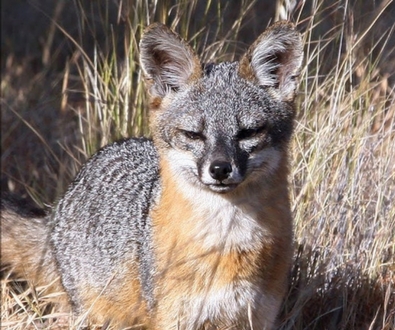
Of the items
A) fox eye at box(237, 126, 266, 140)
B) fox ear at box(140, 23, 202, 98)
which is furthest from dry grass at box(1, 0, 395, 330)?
fox eye at box(237, 126, 266, 140)

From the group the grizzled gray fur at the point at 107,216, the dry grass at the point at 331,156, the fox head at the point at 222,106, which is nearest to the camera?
A: the fox head at the point at 222,106

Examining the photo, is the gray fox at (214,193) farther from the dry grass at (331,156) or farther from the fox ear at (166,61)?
the dry grass at (331,156)

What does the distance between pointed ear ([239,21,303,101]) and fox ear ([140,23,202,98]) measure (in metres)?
0.22

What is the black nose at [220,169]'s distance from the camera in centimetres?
349

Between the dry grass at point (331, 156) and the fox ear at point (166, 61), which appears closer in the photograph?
the fox ear at point (166, 61)

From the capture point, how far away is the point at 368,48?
5047 millimetres

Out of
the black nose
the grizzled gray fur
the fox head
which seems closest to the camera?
the black nose

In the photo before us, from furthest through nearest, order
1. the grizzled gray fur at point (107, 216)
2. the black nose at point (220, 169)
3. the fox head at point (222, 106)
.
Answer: the grizzled gray fur at point (107, 216) < the fox head at point (222, 106) < the black nose at point (220, 169)

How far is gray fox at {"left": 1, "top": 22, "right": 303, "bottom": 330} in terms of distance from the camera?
3678 mm

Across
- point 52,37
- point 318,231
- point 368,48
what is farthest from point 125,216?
point 52,37

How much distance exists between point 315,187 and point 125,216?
101 centimetres

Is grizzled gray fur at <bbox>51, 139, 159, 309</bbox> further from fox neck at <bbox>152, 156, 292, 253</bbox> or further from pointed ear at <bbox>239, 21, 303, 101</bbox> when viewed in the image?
pointed ear at <bbox>239, 21, 303, 101</bbox>

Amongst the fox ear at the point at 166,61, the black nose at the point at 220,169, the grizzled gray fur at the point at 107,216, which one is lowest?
the grizzled gray fur at the point at 107,216

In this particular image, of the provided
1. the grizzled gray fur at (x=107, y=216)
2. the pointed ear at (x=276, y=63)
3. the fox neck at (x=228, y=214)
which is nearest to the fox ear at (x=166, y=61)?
the pointed ear at (x=276, y=63)
